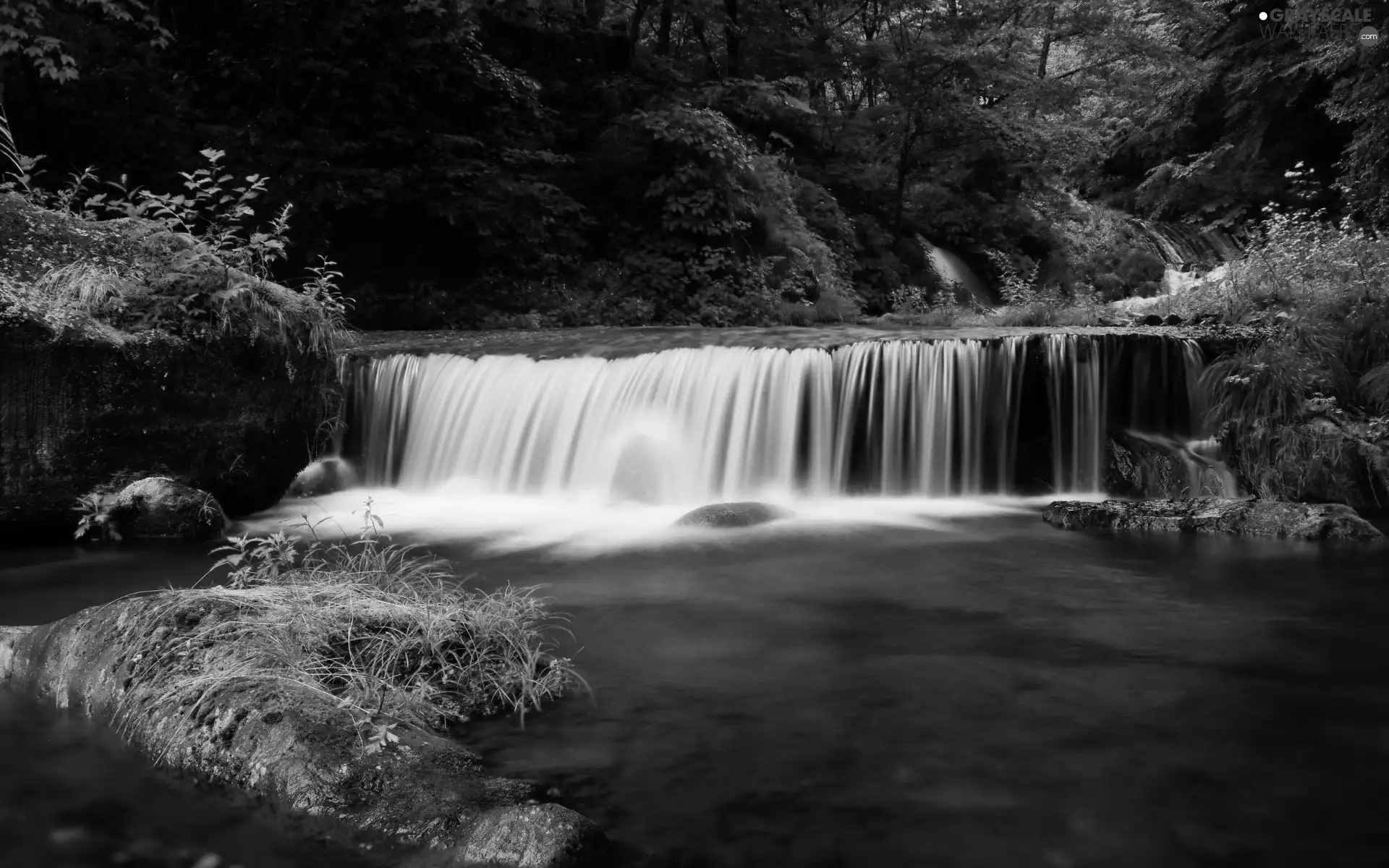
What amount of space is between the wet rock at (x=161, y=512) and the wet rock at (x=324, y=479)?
209cm

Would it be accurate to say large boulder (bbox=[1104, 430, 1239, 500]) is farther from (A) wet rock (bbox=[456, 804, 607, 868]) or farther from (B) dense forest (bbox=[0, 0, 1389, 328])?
(A) wet rock (bbox=[456, 804, 607, 868])

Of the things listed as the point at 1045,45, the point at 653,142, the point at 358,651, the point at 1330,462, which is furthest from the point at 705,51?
the point at 358,651

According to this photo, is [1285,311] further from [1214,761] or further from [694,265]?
[694,265]

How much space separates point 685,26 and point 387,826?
922 inches

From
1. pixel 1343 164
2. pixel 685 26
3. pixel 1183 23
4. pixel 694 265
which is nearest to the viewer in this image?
pixel 1343 164

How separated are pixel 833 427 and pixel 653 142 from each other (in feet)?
31.7

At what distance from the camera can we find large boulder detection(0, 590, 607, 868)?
9.73ft

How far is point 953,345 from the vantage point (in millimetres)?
10328

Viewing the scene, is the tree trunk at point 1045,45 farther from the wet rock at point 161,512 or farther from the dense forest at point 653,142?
the wet rock at point 161,512

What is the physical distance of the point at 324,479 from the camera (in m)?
10.3

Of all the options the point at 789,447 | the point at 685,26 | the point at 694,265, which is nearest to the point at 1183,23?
the point at 685,26

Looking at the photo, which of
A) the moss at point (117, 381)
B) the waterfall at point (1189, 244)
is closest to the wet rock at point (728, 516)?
the moss at point (117, 381)

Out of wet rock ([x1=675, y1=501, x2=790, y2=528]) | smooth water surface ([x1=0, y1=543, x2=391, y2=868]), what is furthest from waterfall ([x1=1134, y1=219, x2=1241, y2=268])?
smooth water surface ([x1=0, y1=543, x2=391, y2=868])

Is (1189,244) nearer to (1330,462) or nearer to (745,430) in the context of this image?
(1330,462)
